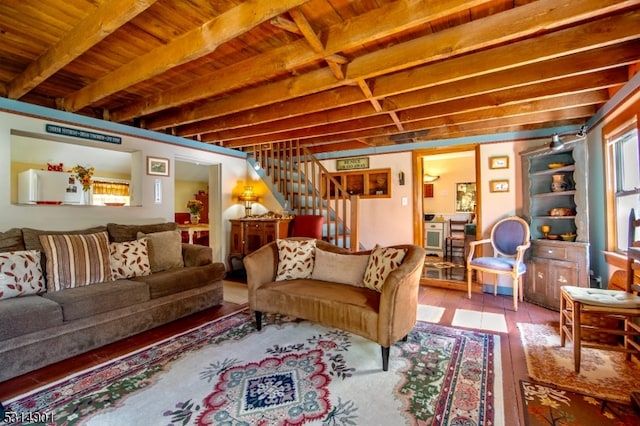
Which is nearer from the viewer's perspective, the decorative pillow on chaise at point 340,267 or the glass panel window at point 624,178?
the glass panel window at point 624,178

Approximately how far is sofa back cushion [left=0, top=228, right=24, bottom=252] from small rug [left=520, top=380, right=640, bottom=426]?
13.3 feet

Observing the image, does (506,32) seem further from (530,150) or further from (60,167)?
(60,167)

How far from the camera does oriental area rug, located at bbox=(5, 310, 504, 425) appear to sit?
1.66 meters

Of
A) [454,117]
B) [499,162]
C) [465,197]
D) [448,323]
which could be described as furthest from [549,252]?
[465,197]

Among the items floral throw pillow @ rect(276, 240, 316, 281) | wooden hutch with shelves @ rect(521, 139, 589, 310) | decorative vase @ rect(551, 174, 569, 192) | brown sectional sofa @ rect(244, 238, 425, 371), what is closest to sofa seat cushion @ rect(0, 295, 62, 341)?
brown sectional sofa @ rect(244, 238, 425, 371)

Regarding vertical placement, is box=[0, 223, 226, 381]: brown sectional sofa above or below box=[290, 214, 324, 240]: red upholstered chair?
below

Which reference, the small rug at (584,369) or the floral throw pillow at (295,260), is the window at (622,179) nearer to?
the small rug at (584,369)

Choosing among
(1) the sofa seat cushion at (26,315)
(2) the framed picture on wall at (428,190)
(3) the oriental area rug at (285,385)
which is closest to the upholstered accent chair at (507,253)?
(3) the oriental area rug at (285,385)

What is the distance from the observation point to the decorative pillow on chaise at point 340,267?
2797mm

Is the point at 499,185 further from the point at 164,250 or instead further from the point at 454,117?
the point at 164,250

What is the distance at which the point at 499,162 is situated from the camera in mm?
4270

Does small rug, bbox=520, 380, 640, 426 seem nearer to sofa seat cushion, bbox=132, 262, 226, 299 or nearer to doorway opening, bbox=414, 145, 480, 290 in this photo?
sofa seat cushion, bbox=132, 262, 226, 299

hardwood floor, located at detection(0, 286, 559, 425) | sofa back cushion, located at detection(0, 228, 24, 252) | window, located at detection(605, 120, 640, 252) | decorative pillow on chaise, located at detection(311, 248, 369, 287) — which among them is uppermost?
window, located at detection(605, 120, 640, 252)

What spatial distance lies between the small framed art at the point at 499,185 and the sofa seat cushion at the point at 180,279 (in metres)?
3.89
